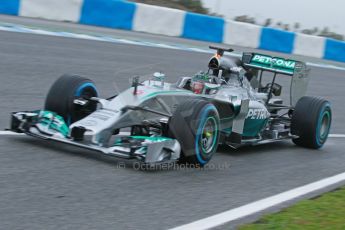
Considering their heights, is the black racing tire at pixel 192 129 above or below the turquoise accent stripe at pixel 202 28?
below

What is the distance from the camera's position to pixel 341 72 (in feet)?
62.3

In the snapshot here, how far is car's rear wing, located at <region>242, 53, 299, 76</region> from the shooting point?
838cm

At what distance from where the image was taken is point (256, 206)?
16.7 ft

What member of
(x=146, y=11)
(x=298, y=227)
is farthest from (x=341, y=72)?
(x=298, y=227)

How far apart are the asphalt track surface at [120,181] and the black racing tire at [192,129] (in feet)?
0.52

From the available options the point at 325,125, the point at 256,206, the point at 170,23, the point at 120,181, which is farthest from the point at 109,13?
the point at 256,206

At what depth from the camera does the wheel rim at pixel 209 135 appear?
20.1 feet

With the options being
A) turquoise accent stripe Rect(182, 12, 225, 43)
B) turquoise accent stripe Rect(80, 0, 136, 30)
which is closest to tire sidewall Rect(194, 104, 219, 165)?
turquoise accent stripe Rect(80, 0, 136, 30)

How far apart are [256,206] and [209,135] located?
1313 mm

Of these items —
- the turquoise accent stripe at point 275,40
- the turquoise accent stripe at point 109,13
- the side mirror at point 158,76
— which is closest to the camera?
the side mirror at point 158,76

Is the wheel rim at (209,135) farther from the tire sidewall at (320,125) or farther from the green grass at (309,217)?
the tire sidewall at (320,125)

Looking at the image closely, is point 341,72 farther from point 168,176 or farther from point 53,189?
point 53,189

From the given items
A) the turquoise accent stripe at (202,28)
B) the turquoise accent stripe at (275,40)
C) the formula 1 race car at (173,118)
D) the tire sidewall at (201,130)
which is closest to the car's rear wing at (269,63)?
the formula 1 race car at (173,118)

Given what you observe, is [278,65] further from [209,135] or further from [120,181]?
[120,181]
